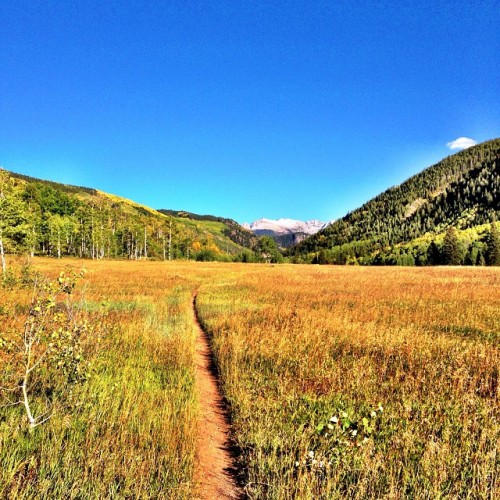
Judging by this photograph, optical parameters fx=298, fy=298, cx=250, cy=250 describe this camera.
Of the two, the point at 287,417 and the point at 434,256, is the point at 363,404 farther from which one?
the point at 434,256

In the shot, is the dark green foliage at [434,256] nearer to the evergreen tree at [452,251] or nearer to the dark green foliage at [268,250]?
the evergreen tree at [452,251]

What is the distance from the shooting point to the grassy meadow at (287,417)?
342 cm

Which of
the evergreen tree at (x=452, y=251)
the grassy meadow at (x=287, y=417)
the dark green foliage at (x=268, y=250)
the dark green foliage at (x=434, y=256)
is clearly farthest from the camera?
the dark green foliage at (x=268, y=250)

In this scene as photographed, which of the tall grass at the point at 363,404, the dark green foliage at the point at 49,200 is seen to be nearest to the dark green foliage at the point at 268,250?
the dark green foliage at the point at 49,200

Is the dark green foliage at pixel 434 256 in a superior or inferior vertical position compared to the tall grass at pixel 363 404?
superior

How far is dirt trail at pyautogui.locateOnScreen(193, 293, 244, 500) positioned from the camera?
143 inches

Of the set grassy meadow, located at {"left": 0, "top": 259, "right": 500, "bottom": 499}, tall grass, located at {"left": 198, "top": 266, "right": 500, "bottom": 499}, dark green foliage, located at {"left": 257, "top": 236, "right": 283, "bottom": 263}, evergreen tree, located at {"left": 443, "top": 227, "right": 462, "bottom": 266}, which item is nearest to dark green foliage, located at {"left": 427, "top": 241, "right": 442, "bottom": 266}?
evergreen tree, located at {"left": 443, "top": 227, "right": 462, "bottom": 266}

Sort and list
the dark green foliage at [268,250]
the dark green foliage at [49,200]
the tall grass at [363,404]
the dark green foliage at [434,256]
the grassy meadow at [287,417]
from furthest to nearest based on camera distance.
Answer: the dark green foliage at [268,250]
the dark green foliage at [434,256]
the dark green foliage at [49,200]
the tall grass at [363,404]
the grassy meadow at [287,417]

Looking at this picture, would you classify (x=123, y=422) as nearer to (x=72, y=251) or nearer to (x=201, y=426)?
(x=201, y=426)

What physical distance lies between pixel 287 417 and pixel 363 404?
143 cm

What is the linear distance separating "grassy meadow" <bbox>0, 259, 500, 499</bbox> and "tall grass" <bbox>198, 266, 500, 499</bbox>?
28 millimetres

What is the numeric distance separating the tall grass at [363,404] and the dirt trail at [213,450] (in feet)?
0.82

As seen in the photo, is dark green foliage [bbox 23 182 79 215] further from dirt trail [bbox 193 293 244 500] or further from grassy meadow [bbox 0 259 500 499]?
dirt trail [bbox 193 293 244 500]

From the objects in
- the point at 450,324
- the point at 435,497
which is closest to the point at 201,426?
the point at 435,497
